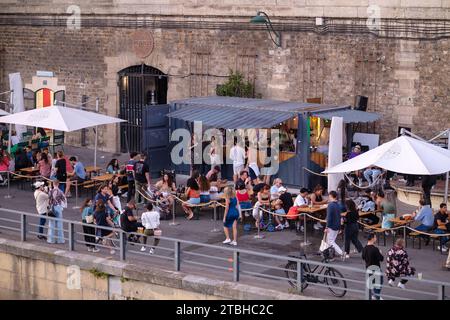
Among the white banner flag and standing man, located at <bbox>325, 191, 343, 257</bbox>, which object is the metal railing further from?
the white banner flag

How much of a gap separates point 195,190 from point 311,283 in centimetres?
696

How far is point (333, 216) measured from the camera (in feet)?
59.7

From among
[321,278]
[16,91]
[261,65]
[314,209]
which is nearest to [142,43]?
[261,65]

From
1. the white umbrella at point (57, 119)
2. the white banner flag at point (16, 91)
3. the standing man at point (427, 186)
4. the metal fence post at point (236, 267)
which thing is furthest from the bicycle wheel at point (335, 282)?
the white banner flag at point (16, 91)

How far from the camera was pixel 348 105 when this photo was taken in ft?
88.1

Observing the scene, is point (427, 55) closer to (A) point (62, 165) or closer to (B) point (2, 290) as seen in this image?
(A) point (62, 165)

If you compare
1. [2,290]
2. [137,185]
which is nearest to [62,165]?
[137,185]

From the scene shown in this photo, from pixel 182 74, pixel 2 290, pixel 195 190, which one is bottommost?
pixel 2 290

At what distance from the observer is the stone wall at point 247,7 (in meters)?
26.3

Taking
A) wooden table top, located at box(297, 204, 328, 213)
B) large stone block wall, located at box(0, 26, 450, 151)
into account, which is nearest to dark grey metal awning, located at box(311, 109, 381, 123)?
large stone block wall, located at box(0, 26, 450, 151)

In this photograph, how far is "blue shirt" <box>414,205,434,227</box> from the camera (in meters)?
19.2

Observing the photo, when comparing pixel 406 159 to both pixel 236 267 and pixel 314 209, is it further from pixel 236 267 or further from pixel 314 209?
pixel 236 267

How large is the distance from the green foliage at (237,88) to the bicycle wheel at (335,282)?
13277 millimetres

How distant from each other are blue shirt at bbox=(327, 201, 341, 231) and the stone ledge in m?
3.15
